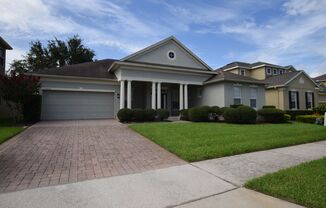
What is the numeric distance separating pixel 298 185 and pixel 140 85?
18.1 metres

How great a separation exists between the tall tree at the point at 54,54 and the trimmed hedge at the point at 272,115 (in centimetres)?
3187

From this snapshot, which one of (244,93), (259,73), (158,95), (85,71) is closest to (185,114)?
(158,95)

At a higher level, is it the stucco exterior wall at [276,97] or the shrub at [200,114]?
the stucco exterior wall at [276,97]

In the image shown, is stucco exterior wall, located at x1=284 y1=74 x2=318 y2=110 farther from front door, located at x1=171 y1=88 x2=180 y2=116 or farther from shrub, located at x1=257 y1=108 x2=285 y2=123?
front door, located at x1=171 y1=88 x2=180 y2=116

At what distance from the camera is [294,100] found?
82.4 ft

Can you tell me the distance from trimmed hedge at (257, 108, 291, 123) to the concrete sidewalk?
11814 millimetres

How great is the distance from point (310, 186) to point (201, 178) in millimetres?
1980

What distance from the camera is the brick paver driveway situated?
4.66 metres

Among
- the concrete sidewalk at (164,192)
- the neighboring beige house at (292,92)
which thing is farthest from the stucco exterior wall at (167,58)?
the concrete sidewalk at (164,192)

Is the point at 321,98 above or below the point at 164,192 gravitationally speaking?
above

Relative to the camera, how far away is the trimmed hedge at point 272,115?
53.3ft

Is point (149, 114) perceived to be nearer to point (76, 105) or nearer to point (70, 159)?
point (76, 105)

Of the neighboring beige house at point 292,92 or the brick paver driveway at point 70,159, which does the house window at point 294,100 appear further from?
the brick paver driveway at point 70,159

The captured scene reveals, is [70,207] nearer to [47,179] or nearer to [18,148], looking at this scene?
[47,179]
